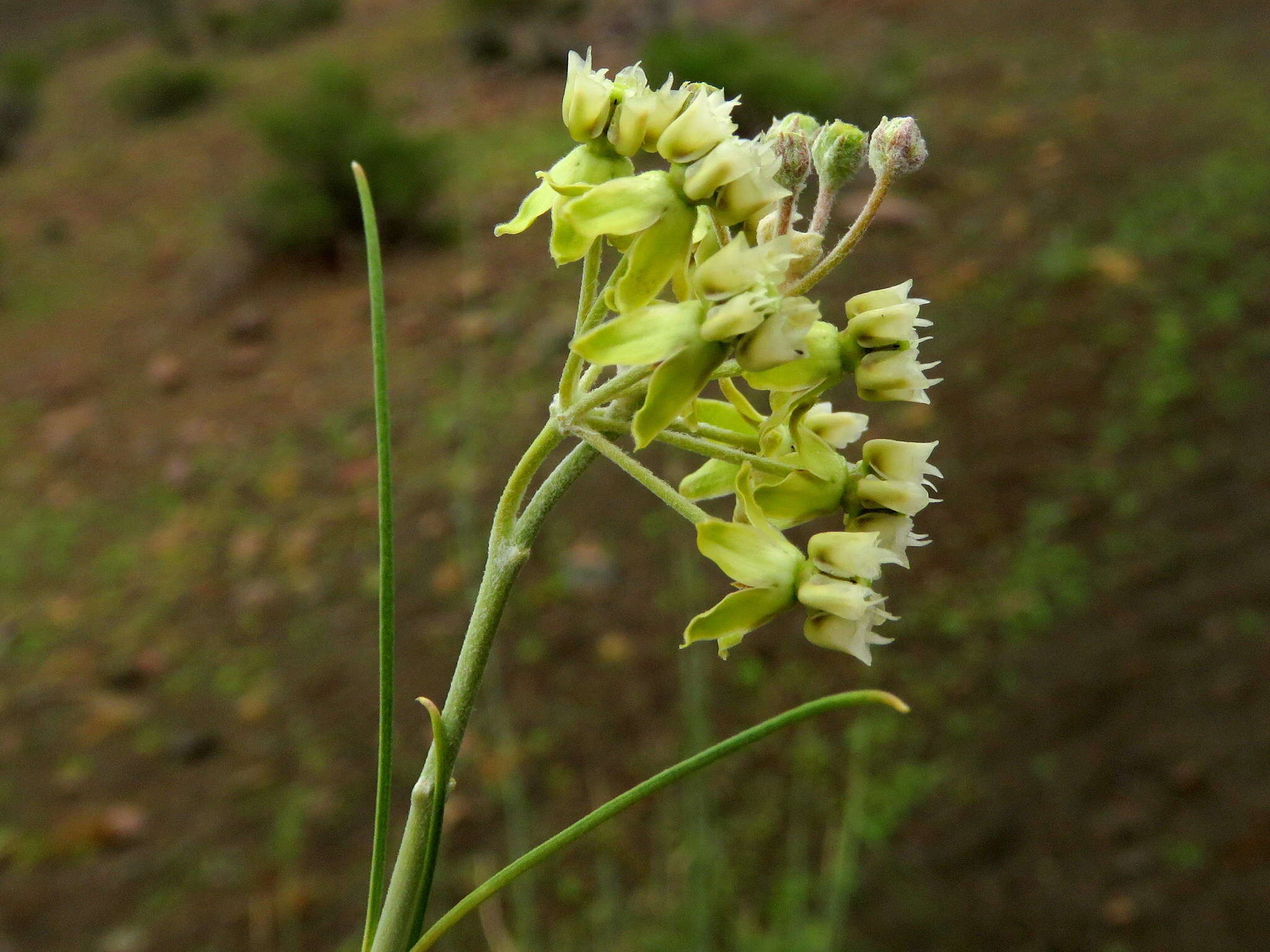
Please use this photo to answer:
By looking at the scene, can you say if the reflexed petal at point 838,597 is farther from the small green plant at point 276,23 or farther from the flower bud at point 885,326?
the small green plant at point 276,23

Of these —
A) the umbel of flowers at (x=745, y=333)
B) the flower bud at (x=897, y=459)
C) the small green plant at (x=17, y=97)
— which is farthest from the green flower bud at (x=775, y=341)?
the small green plant at (x=17, y=97)

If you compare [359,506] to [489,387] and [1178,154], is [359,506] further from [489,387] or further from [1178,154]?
[1178,154]

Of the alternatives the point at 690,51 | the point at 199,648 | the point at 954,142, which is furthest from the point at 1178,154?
the point at 199,648

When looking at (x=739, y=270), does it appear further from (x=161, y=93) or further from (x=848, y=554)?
(x=161, y=93)

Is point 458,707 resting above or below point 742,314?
below

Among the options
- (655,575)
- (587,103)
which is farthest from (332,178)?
(587,103)

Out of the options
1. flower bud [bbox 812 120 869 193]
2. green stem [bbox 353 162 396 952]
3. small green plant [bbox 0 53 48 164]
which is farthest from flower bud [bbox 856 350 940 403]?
small green plant [bbox 0 53 48 164]
